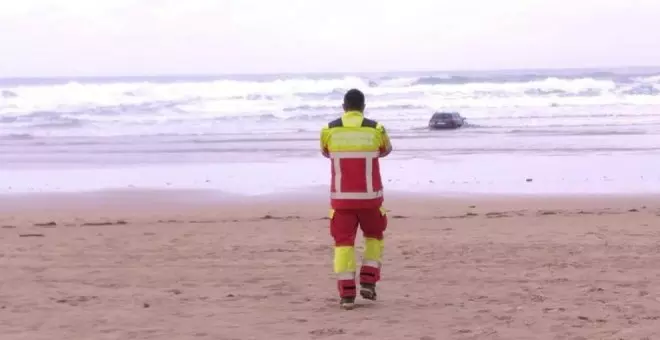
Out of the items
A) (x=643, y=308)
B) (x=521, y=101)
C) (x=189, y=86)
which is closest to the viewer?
(x=643, y=308)

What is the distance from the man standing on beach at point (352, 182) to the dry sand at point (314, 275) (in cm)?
35

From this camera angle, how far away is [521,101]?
4975cm

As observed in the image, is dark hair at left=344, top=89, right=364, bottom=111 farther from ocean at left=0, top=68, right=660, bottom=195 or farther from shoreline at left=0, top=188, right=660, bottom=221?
ocean at left=0, top=68, right=660, bottom=195

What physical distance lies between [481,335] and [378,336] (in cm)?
63

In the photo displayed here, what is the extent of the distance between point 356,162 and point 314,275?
1759mm

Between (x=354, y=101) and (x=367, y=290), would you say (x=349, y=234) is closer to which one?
(x=367, y=290)

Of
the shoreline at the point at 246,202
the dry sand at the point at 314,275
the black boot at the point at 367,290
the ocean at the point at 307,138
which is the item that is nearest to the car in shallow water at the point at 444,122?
→ the ocean at the point at 307,138

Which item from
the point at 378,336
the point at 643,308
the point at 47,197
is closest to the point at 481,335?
the point at 378,336

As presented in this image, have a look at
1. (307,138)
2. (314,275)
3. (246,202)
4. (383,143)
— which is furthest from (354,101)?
(307,138)

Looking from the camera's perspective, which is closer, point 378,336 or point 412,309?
point 378,336

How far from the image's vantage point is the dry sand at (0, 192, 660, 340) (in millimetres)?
6332

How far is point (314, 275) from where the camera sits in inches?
327

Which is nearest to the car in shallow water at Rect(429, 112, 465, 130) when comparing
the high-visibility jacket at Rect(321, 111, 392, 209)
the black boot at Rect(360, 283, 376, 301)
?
the black boot at Rect(360, 283, 376, 301)

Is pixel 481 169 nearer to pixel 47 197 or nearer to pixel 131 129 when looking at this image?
pixel 47 197
